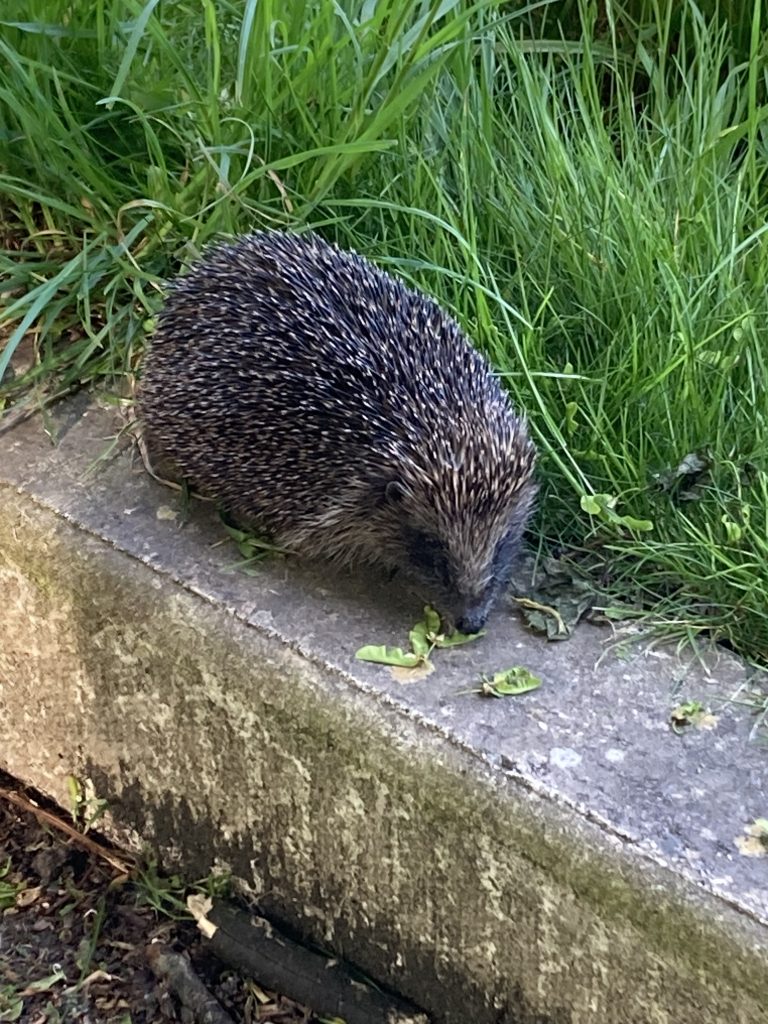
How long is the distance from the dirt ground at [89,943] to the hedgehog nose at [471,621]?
39.7 inches

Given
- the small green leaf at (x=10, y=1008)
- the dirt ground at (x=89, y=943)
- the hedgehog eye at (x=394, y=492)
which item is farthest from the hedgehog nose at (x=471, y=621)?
the small green leaf at (x=10, y=1008)

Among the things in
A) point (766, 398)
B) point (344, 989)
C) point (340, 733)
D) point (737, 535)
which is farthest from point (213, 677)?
point (766, 398)

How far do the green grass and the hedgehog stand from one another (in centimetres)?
28

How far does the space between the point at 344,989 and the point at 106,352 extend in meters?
1.82

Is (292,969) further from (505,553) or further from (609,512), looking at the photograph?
(609,512)

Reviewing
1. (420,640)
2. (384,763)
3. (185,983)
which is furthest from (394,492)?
(185,983)

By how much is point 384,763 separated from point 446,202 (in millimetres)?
1679

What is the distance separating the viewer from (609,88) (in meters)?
4.50

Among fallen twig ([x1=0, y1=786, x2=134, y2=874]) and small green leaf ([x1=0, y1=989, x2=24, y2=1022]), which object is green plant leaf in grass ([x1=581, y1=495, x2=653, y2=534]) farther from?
small green leaf ([x1=0, y1=989, x2=24, y2=1022])

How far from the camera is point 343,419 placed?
280 centimetres

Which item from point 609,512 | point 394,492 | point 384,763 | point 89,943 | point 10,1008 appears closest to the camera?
point 384,763

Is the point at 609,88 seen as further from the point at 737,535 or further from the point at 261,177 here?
the point at 737,535

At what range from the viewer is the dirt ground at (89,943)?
2.96 meters

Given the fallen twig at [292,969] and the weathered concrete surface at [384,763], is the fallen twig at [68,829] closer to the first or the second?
the weathered concrete surface at [384,763]
